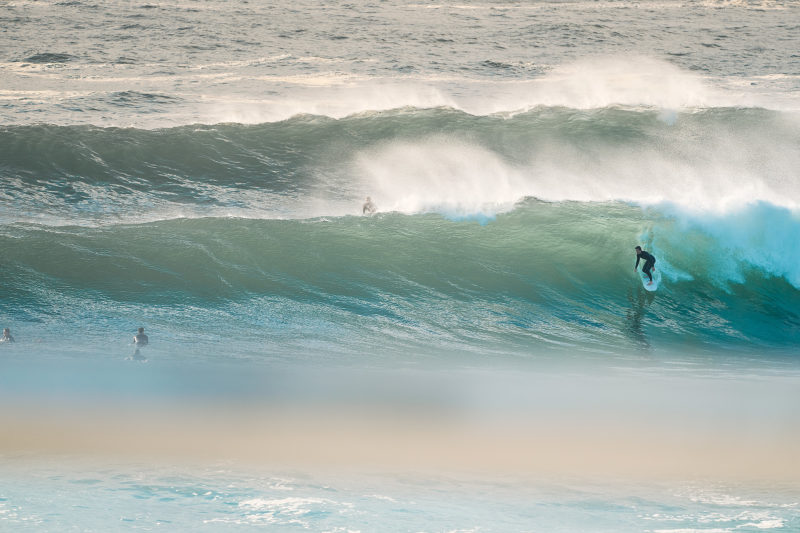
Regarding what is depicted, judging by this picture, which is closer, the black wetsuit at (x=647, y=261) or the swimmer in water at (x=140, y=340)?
the swimmer in water at (x=140, y=340)

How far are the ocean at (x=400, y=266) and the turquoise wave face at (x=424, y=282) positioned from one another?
0.05 meters

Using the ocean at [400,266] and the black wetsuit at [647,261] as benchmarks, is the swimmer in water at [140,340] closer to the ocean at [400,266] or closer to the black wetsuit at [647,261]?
the ocean at [400,266]

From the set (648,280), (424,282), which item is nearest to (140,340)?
(424,282)

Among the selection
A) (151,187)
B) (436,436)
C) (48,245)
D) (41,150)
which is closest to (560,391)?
(436,436)

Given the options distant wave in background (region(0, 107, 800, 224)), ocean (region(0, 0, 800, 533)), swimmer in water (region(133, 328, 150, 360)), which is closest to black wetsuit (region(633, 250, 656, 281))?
ocean (region(0, 0, 800, 533))

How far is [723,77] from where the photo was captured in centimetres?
2156

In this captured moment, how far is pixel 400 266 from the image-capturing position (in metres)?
10.6

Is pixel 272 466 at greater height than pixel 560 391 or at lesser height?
lesser

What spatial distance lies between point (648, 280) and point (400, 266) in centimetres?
318

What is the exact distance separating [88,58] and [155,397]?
16522 mm

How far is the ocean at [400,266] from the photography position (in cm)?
465

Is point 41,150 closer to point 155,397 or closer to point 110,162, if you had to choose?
point 110,162

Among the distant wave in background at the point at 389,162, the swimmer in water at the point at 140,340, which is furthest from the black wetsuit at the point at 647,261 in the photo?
the swimmer in water at the point at 140,340

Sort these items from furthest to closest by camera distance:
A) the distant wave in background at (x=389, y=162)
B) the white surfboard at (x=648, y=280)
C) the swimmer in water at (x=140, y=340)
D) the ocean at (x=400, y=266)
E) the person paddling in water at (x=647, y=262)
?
the distant wave in background at (x=389, y=162) → the white surfboard at (x=648, y=280) → the person paddling in water at (x=647, y=262) → the swimmer in water at (x=140, y=340) → the ocean at (x=400, y=266)
